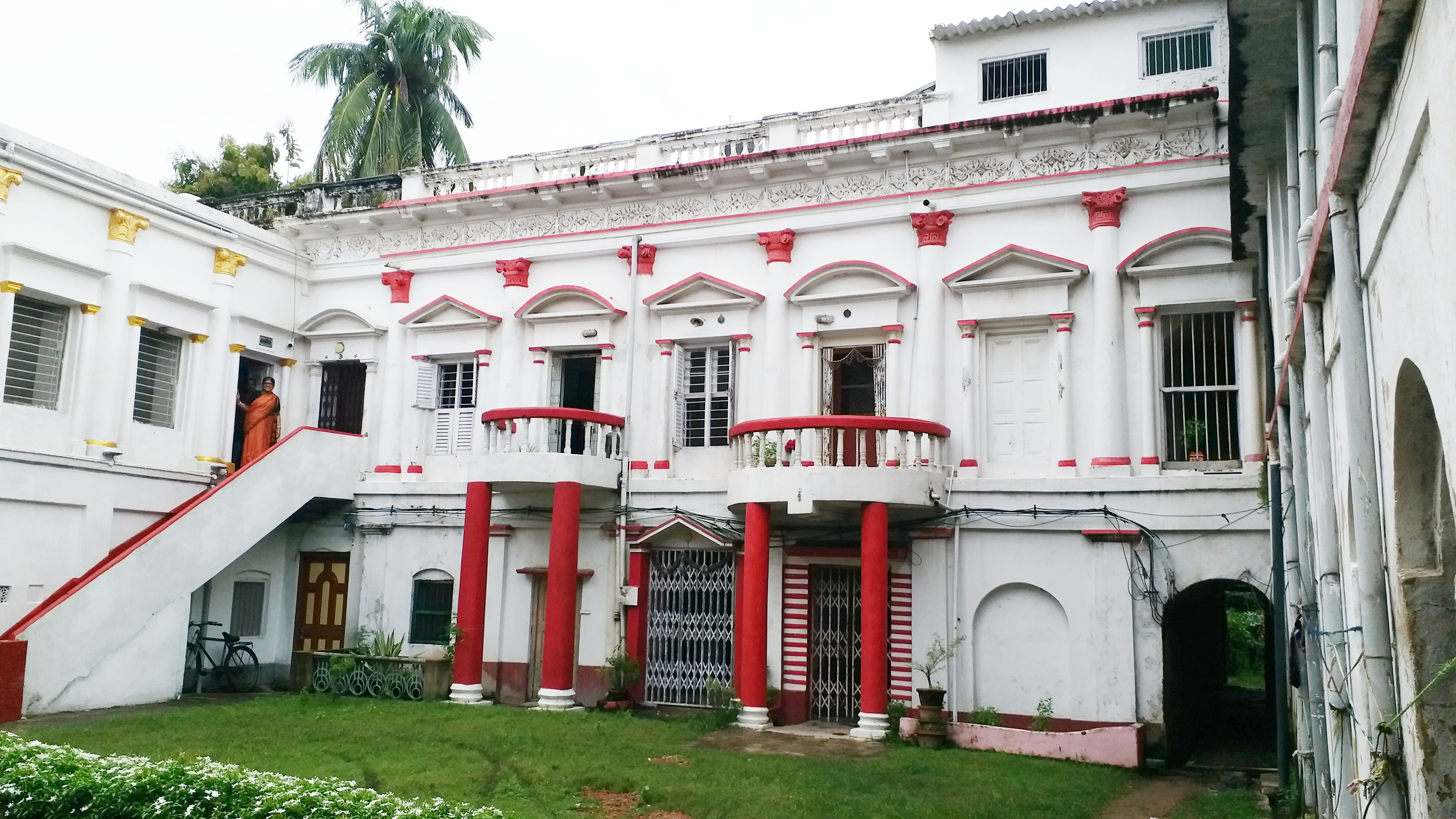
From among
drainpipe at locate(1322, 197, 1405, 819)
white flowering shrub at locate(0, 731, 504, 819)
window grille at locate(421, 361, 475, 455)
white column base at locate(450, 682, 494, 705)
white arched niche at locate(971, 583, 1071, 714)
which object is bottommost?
white column base at locate(450, 682, 494, 705)

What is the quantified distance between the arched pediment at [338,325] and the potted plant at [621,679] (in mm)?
6809

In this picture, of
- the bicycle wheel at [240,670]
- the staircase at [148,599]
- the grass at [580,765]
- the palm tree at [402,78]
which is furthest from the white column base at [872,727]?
the palm tree at [402,78]

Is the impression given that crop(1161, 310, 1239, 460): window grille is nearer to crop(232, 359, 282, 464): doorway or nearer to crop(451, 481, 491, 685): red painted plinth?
crop(451, 481, 491, 685): red painted plinth

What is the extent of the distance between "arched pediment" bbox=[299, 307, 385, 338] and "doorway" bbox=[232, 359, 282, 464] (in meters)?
0.92

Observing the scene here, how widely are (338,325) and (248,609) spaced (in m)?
4.70

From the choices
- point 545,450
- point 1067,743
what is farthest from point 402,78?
point 1067,743

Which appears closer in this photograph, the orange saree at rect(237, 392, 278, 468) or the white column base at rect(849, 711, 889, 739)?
the white column base at rect(849, 711, 889, 739)

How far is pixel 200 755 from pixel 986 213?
10836mm

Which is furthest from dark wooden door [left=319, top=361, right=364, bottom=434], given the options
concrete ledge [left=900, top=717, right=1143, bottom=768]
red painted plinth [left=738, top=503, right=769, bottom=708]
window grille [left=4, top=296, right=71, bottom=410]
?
concrete ledge [left=900, top=717, right=1143, bottom=768]

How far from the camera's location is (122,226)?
50.5ft

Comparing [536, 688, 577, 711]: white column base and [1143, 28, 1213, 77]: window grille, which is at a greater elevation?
[1143, 28, 1213, 77]: window grille

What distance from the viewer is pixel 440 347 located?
57.6ft

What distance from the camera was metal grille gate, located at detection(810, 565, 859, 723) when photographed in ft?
47.4

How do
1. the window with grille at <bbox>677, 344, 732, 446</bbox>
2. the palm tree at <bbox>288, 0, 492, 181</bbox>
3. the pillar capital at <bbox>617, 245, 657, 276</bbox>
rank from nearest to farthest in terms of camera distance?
the window with grille at <bbox>677, 344, 732, 446</bbox> < the pillar capital at <bbox>617, 245, 657, 276</bbox> < the palm tree at <bbox>288, 0, 492, 181</bbox>
